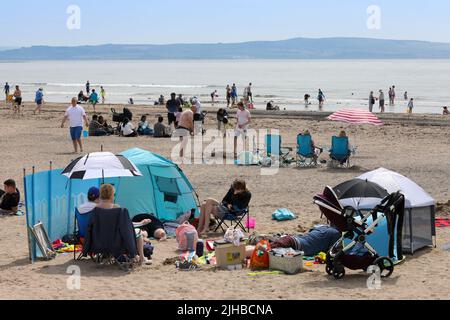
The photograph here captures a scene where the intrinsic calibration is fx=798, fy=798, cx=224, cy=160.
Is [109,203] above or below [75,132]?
below

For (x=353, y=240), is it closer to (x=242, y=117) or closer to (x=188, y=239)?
(x=188, y=239)

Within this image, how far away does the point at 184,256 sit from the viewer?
944cm

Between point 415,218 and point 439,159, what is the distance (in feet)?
30.1

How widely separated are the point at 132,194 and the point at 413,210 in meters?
3.98

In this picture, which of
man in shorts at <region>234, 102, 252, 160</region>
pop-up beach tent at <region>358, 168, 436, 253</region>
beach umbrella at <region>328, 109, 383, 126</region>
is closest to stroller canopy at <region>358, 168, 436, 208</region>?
pop-up beach tent at <region>358, 168, 436, 253</region>

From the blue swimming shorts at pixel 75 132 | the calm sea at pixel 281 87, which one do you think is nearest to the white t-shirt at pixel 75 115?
the blue swimming shorts at pixel 75 132

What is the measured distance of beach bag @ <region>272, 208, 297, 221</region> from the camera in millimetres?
12032

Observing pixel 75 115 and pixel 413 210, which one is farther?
pixel 75 115

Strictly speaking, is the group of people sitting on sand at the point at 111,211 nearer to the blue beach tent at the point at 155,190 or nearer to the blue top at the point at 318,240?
the blue beach tent at the point at 155,190

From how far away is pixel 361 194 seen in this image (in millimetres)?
10016

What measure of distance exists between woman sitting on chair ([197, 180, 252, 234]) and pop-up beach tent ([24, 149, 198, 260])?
2.70 feet

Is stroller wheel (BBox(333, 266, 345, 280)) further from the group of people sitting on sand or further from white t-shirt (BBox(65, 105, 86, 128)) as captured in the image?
white t-shirt (BBox(65, 105, 86, 128))

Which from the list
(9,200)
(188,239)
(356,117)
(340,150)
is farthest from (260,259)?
(356,117)
